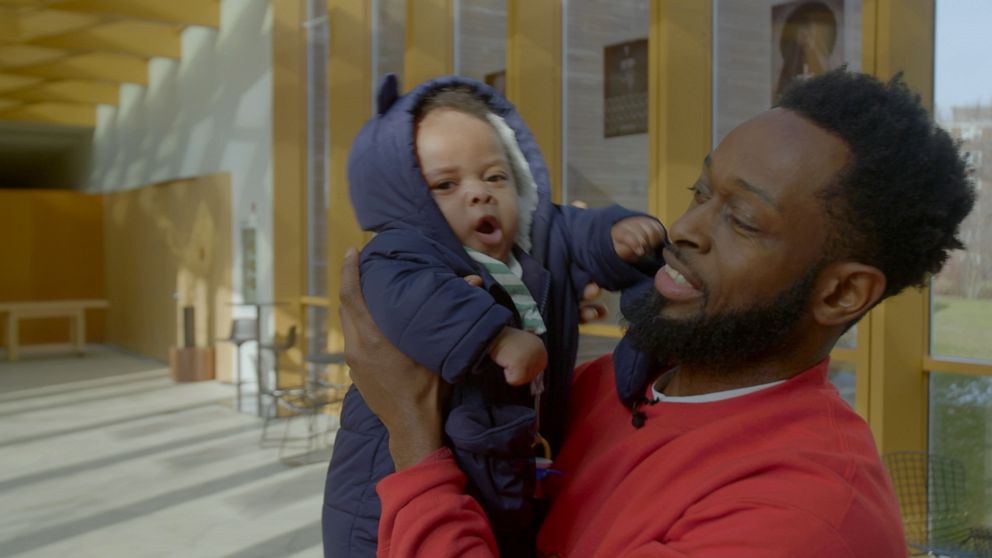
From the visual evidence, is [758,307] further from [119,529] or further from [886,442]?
[119,529]

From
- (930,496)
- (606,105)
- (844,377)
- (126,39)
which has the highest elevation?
(126,39)

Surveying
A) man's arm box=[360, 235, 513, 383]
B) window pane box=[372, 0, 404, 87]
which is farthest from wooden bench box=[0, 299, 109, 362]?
man's arm box=[360, 235, 513, 383]

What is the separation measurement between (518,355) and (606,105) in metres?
5.38

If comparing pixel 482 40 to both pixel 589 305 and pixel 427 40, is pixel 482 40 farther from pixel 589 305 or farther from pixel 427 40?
pixel 589 305

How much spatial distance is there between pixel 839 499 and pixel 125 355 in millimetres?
15650

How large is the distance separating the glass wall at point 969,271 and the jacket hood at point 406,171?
11.3 feet

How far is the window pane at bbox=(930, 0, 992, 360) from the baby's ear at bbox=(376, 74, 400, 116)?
365 centimetres

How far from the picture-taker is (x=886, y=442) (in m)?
4.70

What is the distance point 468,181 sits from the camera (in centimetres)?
155

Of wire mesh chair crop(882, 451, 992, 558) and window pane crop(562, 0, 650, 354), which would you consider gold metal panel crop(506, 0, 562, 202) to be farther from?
wire mesh chair crop(882, 451, 992, 558)

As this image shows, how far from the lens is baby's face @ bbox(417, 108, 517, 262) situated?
153cm

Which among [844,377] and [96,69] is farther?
[96,69]

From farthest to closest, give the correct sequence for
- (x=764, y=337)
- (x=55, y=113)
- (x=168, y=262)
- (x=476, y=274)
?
(x=55, y=113) < (x=168, y=262) < (x=476, y=274) < (x=764, y=337)

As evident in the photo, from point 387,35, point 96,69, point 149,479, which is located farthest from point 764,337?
point 96,69
